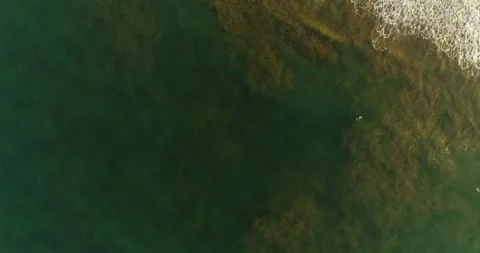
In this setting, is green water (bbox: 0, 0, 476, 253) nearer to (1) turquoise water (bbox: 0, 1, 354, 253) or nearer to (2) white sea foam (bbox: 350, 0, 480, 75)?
(1) turquoise water (bbox: 0, 1, 354, 253)

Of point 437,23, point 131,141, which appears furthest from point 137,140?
point 437,23

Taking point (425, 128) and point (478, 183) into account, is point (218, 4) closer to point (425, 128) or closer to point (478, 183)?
point (425, 128)

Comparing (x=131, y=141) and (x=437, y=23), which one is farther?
(x=437, y=23)

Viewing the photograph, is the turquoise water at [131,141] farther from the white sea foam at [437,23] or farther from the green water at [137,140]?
the white sea foam at [437,23]

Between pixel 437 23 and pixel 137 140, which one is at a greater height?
pixel 437 23

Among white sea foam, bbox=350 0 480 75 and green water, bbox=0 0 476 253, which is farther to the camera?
white sea foam, bbox=350 0 480 75

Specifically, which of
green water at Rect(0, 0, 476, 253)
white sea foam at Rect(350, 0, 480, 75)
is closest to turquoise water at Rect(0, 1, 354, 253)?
green water at Rect(0, 0, 476, 253)

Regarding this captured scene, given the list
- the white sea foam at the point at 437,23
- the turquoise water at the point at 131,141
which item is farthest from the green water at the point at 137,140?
the white sea foam at the point at 437,23

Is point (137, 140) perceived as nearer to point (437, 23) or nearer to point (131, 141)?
point (131, 141)
